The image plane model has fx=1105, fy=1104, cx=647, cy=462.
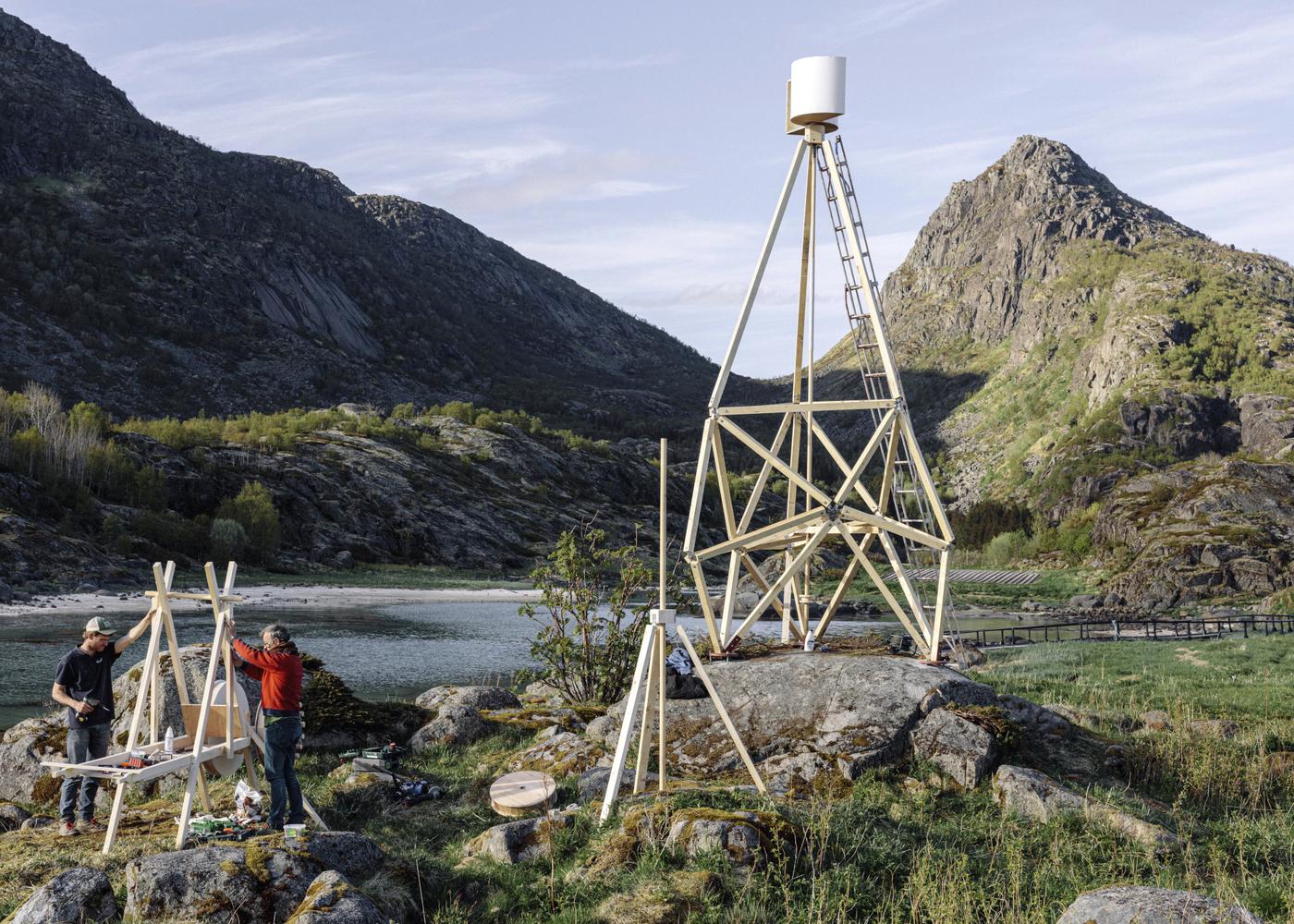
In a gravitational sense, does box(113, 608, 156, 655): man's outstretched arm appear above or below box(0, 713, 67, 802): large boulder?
above

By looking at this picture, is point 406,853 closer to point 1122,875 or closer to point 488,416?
point 1122,875

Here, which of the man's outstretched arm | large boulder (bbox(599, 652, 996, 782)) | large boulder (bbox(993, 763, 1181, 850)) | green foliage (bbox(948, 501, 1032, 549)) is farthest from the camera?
green foliage (bbox(948, 501, 1032, 549))

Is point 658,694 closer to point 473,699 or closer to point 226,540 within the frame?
point 473,699

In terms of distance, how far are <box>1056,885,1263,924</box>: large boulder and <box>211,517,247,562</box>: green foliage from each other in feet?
321

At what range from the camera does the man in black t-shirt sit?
14.3m

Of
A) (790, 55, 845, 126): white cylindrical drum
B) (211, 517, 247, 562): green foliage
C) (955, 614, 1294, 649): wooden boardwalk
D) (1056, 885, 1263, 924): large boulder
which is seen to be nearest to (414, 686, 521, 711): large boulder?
(790, 55, 845, 126): white cylindrical drum

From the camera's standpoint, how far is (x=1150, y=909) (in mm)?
9117

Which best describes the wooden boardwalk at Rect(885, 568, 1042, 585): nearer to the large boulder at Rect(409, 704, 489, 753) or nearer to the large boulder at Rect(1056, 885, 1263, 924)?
the large boulder at Rect(409, 704, 489, 753)

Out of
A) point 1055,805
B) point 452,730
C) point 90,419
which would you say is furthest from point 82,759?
point 90,419

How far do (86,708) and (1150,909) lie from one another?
493 inches

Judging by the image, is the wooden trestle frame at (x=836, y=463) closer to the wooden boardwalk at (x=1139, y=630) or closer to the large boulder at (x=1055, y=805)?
the large boulder at (x=1055, y=805)

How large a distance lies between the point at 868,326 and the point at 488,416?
173 meters

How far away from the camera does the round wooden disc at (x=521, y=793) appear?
15156mm

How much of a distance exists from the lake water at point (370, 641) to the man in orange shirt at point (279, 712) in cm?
1358
